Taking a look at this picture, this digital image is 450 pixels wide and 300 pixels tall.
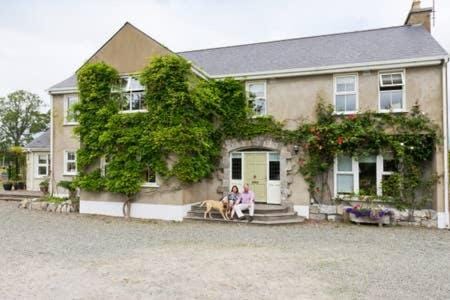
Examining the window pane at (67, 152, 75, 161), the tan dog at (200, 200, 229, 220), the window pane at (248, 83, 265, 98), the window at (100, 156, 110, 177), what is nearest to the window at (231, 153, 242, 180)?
the tan dog at (200, 200, 229, 220)

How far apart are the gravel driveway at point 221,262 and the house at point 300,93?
6.14ft

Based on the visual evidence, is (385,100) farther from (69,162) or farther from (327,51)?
(69,162)

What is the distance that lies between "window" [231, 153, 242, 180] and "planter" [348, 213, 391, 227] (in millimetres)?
4772

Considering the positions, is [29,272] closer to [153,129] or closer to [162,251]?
[162,251]

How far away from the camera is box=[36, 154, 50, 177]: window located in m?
21.0

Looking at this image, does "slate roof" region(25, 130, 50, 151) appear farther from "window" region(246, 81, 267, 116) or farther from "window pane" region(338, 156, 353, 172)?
"window pane" region(338, 156, 353, 172)

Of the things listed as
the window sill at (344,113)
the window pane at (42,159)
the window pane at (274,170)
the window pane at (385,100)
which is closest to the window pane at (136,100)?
the window pane at (274,170)

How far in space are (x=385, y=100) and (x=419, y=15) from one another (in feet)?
18.8

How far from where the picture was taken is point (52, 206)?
573 inches

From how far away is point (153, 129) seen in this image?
12055 mm

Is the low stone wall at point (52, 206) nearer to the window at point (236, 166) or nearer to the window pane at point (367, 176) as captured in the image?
the window at point (236, 166)

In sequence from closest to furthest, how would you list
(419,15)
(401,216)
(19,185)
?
(401,216), (419,15), (19,185)

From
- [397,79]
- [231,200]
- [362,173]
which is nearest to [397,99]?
[397,79]

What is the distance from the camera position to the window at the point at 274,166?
13.1 meters
